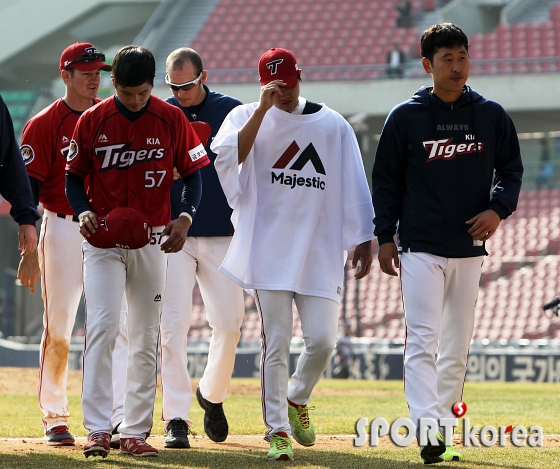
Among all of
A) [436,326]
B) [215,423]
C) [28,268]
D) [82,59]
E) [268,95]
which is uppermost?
[82,59]

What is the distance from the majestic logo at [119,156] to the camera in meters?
5.56

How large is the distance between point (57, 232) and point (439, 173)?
256 centimetres

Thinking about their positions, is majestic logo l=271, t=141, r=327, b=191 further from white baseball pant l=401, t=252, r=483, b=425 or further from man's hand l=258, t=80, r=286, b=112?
white baseball pant l=401, t=252, r=483, b=425

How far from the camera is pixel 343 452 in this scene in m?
5.93

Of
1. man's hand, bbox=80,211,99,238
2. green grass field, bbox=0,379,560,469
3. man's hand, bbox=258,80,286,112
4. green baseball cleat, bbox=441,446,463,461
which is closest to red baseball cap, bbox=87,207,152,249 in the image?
man's hand, bbox=80,211,99,238

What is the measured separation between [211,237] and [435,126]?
6.30 ft

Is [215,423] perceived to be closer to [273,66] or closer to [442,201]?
[442,201]

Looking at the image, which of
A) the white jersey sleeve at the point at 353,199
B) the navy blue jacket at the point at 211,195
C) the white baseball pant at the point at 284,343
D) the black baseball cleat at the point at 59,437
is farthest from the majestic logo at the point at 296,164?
the black baseball cleat at the point at 59,437

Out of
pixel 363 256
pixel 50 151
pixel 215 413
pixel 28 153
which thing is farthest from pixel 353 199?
pixel 28 153

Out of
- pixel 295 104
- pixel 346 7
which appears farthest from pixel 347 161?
pixel 346 7

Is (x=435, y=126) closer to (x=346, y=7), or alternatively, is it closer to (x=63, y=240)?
(x=63, y=240)

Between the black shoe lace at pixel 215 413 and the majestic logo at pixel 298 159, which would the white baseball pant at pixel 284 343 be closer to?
the majestic logo at pixel 298 159

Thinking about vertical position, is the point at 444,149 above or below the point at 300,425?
above

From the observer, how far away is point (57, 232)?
6500 mm
